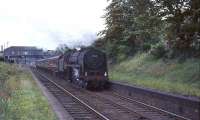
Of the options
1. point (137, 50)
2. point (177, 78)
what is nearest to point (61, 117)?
point (177, 78)

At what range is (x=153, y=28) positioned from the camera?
81.3 feet

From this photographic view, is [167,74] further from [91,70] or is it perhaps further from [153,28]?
[91,70]

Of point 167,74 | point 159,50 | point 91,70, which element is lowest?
point 167,74

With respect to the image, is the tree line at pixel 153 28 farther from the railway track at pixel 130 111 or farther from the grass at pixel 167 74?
the railway track at pixel 130 111

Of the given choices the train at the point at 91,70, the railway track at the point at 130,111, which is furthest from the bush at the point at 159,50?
the railway track at the point at 130,111

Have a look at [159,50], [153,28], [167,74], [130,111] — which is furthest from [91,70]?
[130,111]

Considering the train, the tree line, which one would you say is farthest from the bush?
the train

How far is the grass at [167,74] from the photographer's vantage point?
22.8m

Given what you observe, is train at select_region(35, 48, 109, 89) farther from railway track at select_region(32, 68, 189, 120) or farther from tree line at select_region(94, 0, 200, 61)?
railway track at select_region(32, 68, 189, 120)

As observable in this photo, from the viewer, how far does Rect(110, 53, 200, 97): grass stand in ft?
74.8

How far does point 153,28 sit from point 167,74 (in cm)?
520

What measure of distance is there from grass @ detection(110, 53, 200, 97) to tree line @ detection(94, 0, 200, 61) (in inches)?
40.6

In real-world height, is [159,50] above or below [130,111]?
above

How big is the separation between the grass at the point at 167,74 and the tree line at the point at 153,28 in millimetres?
1030
